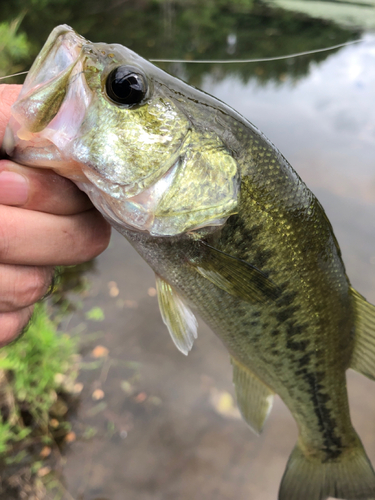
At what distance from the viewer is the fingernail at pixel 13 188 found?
897 millimetres

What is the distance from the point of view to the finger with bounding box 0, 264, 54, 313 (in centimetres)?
104

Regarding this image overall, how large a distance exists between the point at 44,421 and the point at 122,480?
0.62m

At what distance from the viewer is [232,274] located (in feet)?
3.51

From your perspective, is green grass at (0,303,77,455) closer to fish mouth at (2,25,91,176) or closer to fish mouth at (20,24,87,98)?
fish mouth at (2,25,91,176)

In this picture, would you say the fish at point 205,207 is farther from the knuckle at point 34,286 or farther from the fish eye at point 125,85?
the knuckle at point 34,286

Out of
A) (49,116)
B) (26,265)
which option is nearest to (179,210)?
(49,116)

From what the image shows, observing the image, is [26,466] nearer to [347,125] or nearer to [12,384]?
[12,384]

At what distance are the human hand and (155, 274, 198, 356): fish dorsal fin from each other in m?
0.26

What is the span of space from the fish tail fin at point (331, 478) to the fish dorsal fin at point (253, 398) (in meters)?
0.28

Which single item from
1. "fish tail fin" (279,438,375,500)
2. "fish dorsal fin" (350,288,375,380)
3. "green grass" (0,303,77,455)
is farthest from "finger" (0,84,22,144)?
"fish tail fin" (279,438,375,500)

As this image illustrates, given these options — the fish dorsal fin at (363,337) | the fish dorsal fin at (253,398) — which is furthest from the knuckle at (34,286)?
the fish dorsal fin at (363,337)

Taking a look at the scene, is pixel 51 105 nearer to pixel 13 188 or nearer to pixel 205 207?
pixel 13 188

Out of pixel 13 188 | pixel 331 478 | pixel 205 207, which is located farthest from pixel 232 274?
pixel 331 478

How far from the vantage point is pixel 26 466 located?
2.12 m
